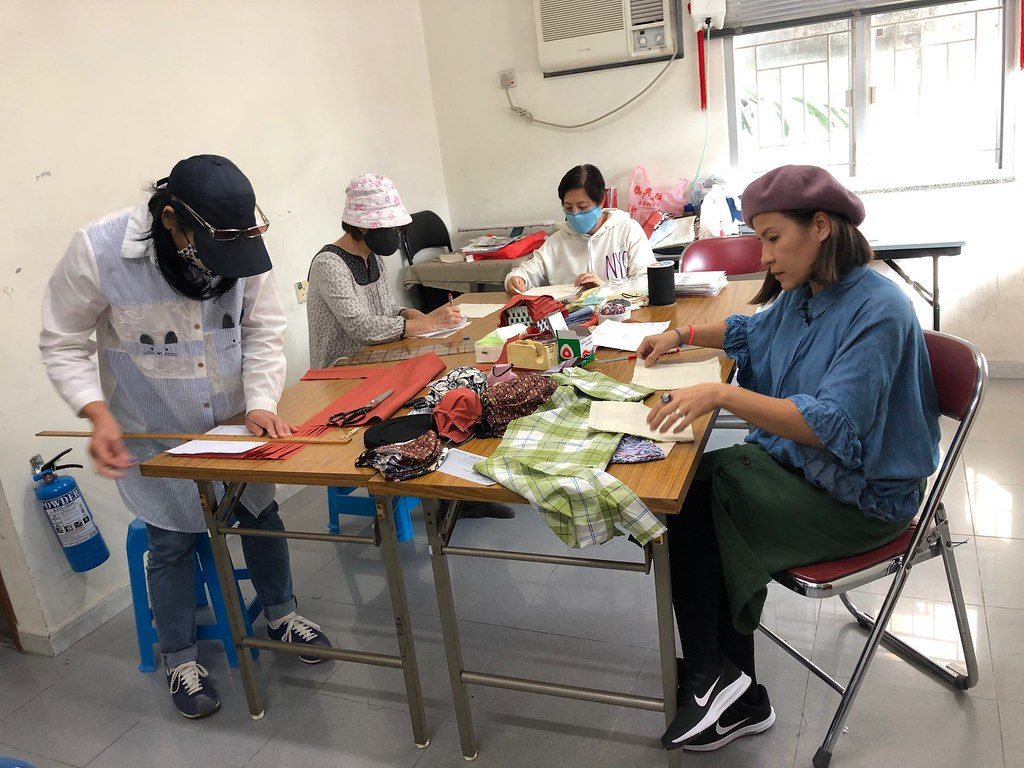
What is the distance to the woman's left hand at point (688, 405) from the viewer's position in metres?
1.60

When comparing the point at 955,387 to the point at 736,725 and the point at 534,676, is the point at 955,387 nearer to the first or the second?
the point at 736,725

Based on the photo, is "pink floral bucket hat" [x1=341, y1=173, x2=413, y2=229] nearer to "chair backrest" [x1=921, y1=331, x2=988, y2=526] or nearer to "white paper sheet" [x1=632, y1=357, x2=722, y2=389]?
"white paper sheet" [x1=632, y1=357, x2=722, y2=389]

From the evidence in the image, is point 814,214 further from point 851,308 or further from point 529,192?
point 529,192

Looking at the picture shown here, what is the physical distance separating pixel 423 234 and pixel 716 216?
1.60 m

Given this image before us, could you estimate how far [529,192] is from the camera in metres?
4.82

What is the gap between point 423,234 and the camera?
4.63m

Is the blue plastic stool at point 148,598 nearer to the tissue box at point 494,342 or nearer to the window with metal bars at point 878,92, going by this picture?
the tissue box at point 494,342

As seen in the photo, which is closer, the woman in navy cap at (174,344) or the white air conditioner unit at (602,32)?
the woman in navy cap at (174,344)

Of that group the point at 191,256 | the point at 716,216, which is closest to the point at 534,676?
the point at 191,256

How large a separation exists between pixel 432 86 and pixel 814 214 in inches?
142

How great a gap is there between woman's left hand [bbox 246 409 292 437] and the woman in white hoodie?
4.75ft

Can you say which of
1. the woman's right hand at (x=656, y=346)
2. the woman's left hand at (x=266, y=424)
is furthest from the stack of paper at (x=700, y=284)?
the woman's left hand at (x=266, y=424)

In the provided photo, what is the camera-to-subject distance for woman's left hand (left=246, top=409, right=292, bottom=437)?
6.36 ft

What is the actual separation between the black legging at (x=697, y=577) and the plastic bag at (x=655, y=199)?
2885 mm
